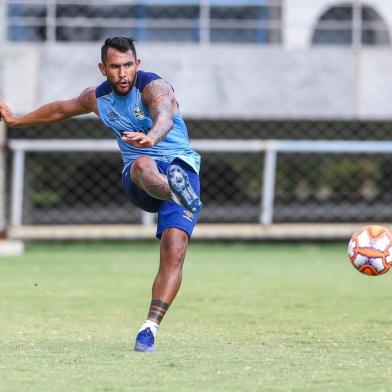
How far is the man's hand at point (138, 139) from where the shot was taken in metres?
6.12

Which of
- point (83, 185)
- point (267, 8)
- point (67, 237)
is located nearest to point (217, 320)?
point (67, 237)

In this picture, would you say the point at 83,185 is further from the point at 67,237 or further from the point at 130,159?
the point at 130,159

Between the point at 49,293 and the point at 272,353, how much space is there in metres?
4.33

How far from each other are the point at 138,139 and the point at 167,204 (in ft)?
3.07

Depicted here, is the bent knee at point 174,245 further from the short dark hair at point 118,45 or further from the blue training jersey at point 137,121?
the short dark hair at point 118,45

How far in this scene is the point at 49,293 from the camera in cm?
1060

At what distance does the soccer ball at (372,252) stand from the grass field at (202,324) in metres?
0.43

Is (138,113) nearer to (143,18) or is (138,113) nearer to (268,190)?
(268,190)

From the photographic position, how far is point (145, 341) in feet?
21.7

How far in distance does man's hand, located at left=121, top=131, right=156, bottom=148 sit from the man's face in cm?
69

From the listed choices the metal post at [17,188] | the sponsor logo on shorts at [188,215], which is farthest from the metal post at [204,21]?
the sponsor logo on shorts at [188,215]

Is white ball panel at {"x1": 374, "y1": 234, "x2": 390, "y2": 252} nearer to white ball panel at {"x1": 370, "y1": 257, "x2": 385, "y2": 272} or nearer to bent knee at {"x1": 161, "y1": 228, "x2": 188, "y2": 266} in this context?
white ball panel at {"x1": 370, "y1": 257, "x2": 385, "y2": 272}

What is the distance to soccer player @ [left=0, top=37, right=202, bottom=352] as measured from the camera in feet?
21.8

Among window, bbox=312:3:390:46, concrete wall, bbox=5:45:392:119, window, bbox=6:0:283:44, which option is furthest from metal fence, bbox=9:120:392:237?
window, bbox=6:0:283:44
